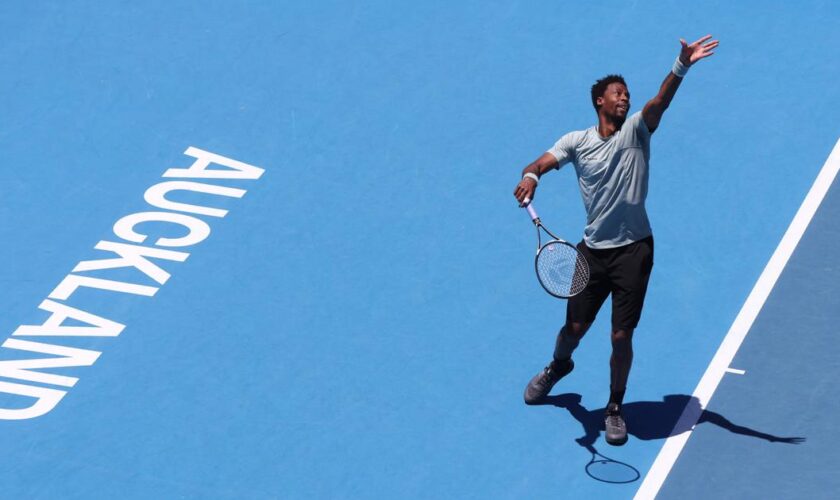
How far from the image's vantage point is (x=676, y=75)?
27.4 ft

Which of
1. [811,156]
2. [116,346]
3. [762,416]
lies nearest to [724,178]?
[811,156]

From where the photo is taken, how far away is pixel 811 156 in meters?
12.0

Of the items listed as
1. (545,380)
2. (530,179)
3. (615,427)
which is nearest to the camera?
(530,179)

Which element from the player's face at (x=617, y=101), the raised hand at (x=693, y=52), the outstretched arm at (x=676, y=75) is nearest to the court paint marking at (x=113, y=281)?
the player's face at (x=617, y=101)

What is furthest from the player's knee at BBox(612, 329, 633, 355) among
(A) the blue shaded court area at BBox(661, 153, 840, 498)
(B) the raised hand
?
(B) the raised hand

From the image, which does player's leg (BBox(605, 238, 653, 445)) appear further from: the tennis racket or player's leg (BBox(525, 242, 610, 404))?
the tennis racket

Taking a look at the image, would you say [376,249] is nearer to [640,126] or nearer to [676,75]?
[640,126]

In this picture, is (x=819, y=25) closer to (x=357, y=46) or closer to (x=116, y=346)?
(x=357, y=46)

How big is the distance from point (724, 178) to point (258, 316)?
413 cm

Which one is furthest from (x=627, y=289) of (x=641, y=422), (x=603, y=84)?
(x=603, y=84)

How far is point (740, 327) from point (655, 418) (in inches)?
46.9

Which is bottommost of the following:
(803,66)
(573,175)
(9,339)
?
(9,339)

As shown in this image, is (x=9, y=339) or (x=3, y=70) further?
(x=3, y=70)

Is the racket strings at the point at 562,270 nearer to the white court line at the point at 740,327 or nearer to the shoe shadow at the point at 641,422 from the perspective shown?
the shoe shadow at the point at 641,422
